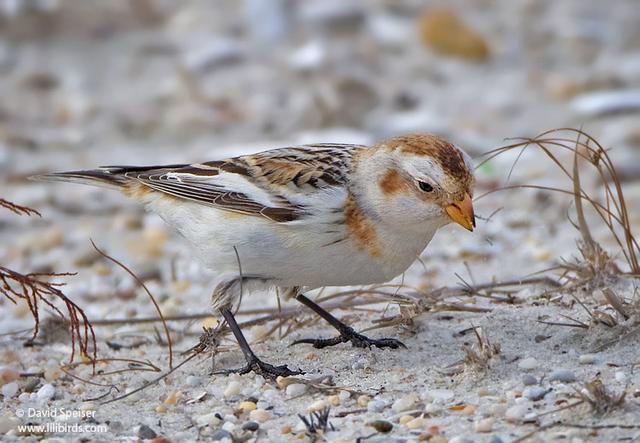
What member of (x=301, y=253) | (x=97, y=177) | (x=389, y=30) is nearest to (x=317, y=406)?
(x=301, y=253)

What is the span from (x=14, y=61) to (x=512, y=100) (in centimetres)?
413

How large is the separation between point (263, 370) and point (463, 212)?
0.95 meters

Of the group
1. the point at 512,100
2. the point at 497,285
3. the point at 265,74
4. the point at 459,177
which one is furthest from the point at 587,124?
the point at 459,177

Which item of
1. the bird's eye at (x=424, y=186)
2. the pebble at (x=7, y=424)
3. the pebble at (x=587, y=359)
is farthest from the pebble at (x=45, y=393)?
the pebble at (x=587, y=359)

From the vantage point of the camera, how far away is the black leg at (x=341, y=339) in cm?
424

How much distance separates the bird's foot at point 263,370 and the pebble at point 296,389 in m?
0.16

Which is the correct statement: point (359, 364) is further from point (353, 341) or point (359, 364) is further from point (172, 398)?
point (172, 398)

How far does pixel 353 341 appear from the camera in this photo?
172 inches

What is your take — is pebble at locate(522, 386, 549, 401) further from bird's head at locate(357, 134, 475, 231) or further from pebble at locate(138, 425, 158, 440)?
pebble at locate(138, 425, 158, 440)

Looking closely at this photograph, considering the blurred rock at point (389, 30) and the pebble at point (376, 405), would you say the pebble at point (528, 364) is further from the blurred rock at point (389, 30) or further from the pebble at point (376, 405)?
the blurred rock at point (389, 30)

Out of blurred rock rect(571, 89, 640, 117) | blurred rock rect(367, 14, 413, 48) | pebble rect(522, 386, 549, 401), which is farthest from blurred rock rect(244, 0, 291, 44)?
pebble rect(522, 386, 549, 401)

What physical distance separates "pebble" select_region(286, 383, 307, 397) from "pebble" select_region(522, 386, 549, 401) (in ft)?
2.58

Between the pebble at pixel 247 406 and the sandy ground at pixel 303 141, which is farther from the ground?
the sandy ground at pixel 303 141

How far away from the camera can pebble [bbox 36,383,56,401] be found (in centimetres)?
400
